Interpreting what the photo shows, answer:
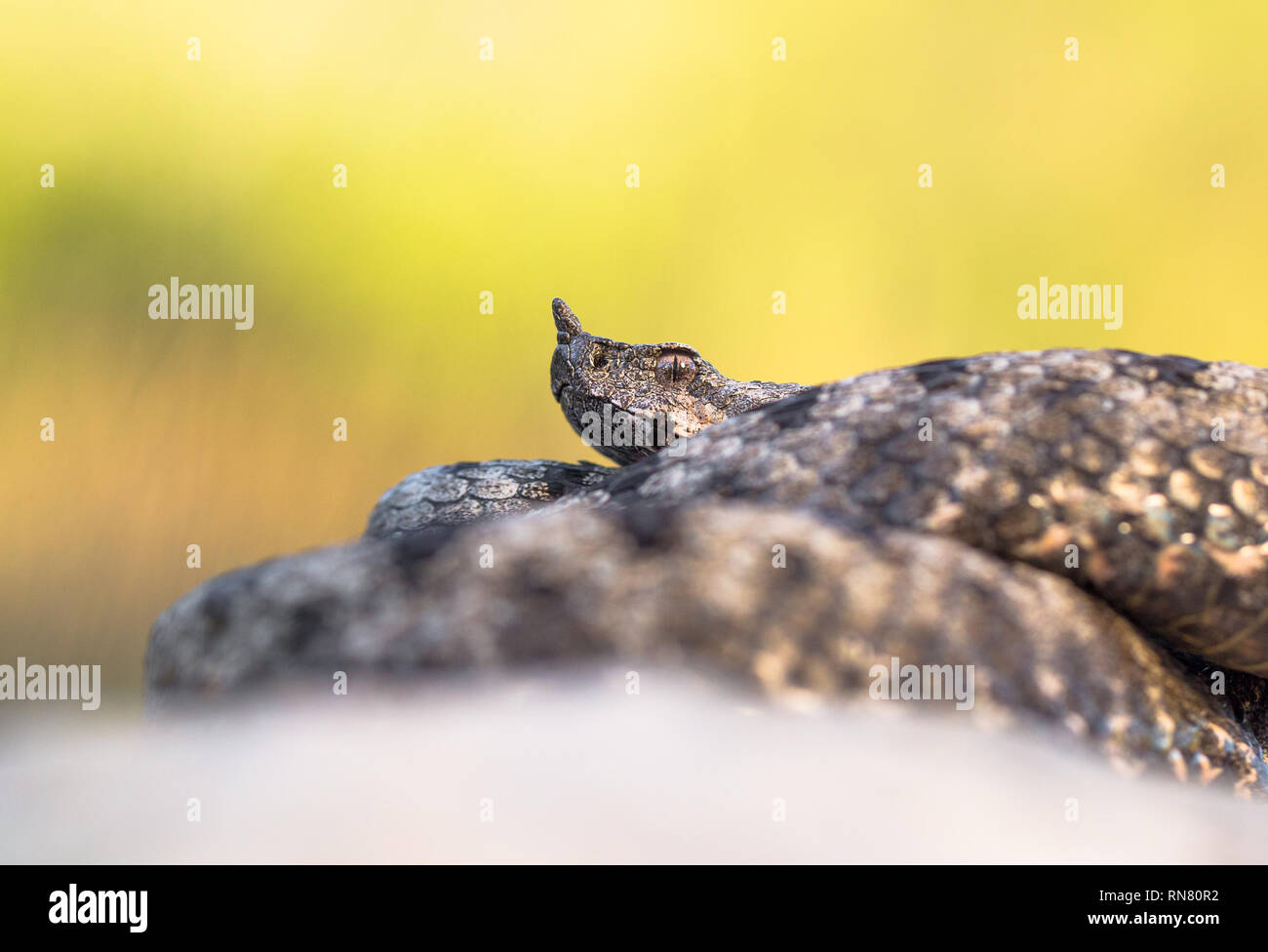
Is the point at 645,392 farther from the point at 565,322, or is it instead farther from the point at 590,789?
the point at 590,789

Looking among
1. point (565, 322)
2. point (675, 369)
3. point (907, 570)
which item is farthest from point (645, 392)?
point (907, 570)

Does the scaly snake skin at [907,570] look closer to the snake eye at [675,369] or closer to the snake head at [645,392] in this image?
the snake head at [645,392]

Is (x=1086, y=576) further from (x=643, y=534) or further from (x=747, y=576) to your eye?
(x=643, y=534)

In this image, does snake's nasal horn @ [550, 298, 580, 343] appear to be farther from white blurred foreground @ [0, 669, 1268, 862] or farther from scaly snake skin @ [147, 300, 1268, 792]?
white blurred foreground @ [0, 669, 1268, 862]

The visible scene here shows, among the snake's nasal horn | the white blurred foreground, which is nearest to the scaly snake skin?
the white blurred foreground

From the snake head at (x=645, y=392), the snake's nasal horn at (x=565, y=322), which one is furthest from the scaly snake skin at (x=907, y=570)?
the snake's nasal horn at (x=565, y=322)
